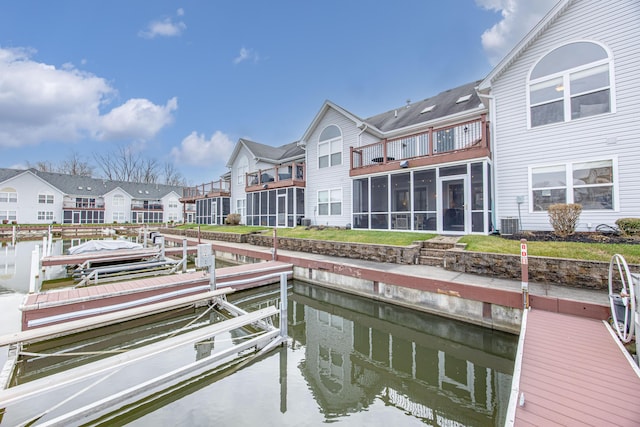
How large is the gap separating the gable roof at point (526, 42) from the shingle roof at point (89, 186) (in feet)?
175

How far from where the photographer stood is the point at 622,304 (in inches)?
161

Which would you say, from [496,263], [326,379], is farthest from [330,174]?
[326,379]

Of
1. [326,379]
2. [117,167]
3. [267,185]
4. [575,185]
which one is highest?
[117,167]

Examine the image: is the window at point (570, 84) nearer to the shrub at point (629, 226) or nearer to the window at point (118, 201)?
the shrub at point (629, 226)

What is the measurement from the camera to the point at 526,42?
9672 millimetres

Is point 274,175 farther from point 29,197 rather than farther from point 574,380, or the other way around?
point 29,197

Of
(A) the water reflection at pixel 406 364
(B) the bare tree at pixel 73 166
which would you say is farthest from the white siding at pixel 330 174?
(B) the bare tree at pixel 73 166

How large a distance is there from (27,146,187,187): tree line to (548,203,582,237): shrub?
69706 mm

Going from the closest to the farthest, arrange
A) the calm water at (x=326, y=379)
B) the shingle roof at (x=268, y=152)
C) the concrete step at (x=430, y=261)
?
the calm water at (x=326, y=379), the concrete step at (x=430, y=261), the shingle roof at (x=268, y=152)

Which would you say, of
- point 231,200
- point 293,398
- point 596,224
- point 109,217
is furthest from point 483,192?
point 109,217

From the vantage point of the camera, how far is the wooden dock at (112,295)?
5.60 metres

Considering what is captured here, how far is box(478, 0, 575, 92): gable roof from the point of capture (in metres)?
8.99

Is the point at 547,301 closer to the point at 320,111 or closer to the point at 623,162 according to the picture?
the point at 623,162

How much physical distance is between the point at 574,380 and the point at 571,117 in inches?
369
